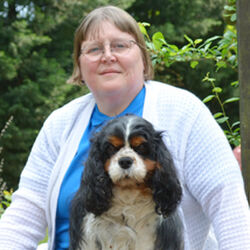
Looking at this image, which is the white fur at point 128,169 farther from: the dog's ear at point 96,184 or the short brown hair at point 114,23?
the short brown hair at point 114,23

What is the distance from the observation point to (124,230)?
2.29 metres

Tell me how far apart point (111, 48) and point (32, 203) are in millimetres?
988

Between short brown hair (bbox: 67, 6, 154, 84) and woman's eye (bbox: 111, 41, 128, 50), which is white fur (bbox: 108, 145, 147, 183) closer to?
woman's eye (bbox: 111, 41, 128, 50)

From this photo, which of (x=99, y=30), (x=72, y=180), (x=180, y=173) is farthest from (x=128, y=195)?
(x=99, y=30)

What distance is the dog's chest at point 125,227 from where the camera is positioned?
7.46ft

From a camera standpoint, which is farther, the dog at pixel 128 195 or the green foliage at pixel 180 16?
the green foliage at pixel 180 16

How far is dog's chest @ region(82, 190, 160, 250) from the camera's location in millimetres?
2273

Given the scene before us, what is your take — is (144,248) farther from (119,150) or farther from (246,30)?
(246,30)

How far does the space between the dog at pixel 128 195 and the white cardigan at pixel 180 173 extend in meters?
0.20

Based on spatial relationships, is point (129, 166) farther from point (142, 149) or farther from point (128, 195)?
point (128, 195)

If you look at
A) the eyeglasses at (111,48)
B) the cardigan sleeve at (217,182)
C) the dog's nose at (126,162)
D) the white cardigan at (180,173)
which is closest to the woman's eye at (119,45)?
the eyeglasses at (111,48)

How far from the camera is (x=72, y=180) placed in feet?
8.82

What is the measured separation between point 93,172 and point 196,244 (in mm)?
739

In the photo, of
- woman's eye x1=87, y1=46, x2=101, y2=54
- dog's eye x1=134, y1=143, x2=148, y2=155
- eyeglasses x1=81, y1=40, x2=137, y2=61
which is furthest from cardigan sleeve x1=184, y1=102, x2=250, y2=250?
woman's eye x1=87, y1=46, x2=101, y2=54
